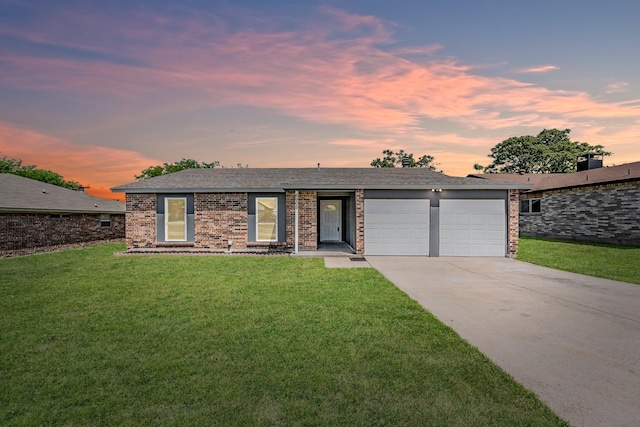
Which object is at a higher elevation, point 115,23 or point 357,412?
point 115,23

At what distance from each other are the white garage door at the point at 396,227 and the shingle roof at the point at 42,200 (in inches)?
616

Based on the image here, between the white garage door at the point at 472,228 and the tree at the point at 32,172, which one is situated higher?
the tree at the point at 32,172

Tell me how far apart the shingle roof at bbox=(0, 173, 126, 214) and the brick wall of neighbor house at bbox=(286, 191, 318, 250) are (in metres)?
12.3

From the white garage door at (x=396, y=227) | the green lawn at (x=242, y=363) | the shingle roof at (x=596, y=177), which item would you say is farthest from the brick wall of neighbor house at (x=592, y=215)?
the green lawn at (x=242, y=363)

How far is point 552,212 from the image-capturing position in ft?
69.9

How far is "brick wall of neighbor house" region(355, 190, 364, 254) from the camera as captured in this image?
1290cm

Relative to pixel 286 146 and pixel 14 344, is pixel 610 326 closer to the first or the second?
pixel 14 344

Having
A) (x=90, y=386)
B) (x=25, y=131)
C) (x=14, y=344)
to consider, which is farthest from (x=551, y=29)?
(x=25, y=131)

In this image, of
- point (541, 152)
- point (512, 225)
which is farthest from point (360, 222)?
point (541, 152)

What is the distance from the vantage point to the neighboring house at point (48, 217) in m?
14.4

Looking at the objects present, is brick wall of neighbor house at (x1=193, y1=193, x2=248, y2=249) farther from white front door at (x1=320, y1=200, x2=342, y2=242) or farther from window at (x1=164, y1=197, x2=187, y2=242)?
white front door at (x1=320, y1=200, x2=342, y2=242)

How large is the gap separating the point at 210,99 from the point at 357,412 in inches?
609

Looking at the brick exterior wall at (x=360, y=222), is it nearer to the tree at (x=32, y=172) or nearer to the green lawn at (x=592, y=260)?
the green lawn at (x=592, y=260)

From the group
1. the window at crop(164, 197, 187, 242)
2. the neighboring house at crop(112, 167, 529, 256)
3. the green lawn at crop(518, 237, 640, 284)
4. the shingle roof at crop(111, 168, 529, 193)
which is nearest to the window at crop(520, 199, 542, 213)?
the green lawn at crop(518, 237, 640, 284)
